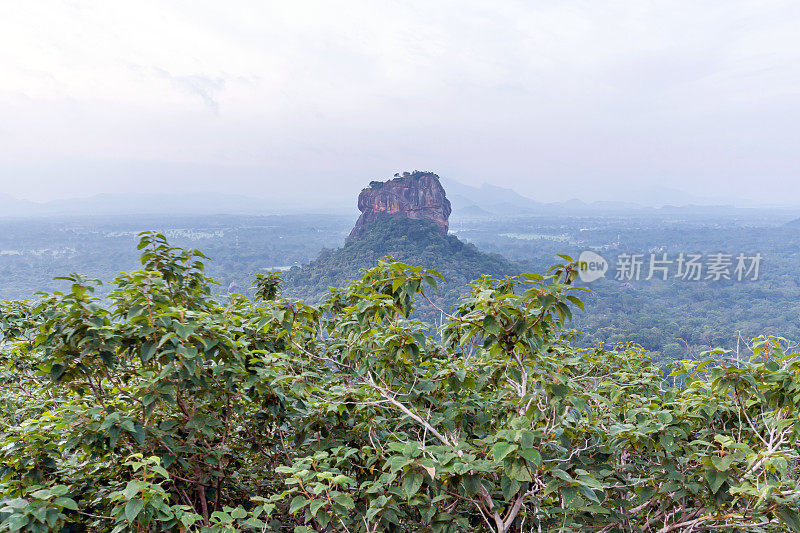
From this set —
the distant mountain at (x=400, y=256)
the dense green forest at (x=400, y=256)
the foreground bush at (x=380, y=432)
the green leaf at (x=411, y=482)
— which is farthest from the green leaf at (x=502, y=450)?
the distant mountain at (x=400, y=256)

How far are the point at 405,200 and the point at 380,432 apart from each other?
66307 millimetres

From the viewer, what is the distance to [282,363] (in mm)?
2389

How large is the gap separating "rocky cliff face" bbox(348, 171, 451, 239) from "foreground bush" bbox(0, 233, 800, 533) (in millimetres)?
65308

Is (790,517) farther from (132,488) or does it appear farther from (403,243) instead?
(403,243)

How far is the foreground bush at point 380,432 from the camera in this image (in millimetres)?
1755

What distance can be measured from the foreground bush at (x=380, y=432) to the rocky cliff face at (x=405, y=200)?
6531 cm

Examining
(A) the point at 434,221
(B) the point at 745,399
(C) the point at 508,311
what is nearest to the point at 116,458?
(C) the point at 508,311

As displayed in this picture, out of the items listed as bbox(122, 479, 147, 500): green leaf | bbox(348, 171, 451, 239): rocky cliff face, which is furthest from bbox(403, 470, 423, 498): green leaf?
bbox(348, 171, 451, 239): rocky cliff face

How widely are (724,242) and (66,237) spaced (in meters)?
139

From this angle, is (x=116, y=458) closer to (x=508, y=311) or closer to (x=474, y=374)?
(x=474, y=374)

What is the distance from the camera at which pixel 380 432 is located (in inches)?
99.6

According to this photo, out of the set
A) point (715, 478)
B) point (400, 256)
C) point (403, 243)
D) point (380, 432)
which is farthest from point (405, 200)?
point (715, 478)

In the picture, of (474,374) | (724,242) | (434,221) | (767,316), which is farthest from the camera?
(724,242)

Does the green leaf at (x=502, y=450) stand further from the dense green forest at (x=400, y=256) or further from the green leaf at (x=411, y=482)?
the dense green forest at (x=400, y=256)
